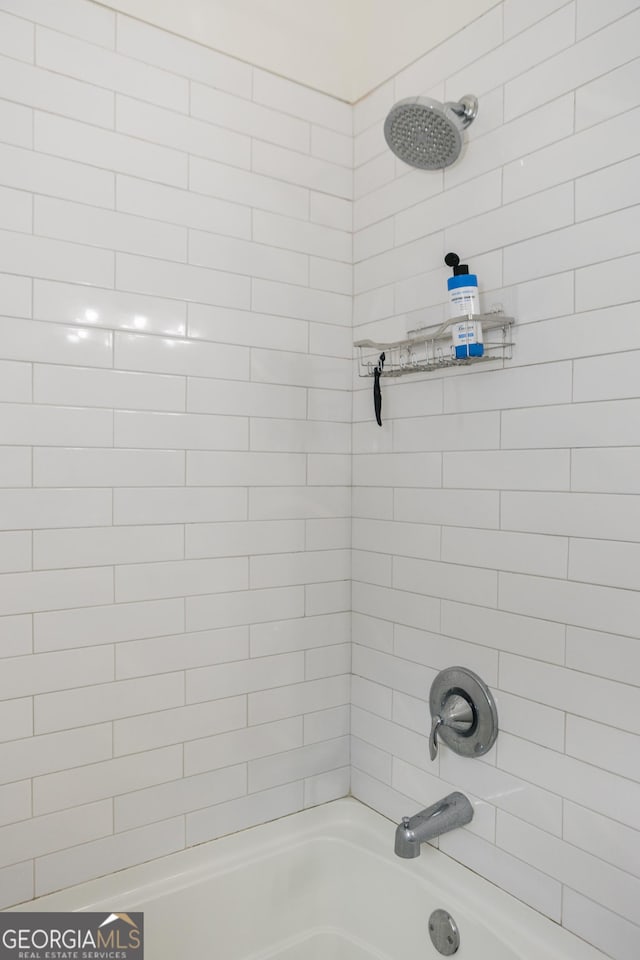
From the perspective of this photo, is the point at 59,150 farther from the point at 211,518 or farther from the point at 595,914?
the point at 595,914

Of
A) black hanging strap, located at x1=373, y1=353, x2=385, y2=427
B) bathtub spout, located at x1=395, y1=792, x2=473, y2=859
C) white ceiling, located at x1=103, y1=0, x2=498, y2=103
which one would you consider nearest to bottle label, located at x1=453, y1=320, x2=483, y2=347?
black hanging strap, located at x1=373, y1=353, x2=385, y2=427

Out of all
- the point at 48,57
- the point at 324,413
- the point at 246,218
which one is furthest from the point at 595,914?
the point at 48,57

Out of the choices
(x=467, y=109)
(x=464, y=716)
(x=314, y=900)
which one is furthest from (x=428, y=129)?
(x=314, y=900)

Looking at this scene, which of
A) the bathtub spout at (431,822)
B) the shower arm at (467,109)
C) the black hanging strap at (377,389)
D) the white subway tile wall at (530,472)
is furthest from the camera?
the black hanging strap at (377,389)

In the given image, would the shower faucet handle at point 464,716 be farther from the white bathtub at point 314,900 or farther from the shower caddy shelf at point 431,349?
the shower caddy shelf at point 431,349

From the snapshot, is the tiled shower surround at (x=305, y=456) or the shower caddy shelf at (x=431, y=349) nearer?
the tiled shower surround at (x=305, y=456)

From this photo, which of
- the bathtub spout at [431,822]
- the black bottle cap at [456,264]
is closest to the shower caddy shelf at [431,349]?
the black bottle cap at [456,264]

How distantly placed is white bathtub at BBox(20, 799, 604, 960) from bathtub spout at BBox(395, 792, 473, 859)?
5.9 inches

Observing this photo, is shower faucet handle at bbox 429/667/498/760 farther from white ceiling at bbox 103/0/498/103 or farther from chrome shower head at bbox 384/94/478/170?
white ceiling at bbox 103/0/498/103

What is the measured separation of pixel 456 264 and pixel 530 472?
1.72ft

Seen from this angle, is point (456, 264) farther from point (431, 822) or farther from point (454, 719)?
point (431, 822)

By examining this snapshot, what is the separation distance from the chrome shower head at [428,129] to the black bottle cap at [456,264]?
24 cm

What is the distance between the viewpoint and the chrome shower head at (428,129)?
1.44 metres

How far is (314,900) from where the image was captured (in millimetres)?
1777
